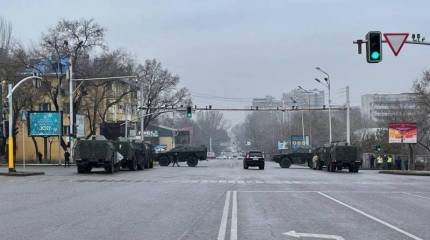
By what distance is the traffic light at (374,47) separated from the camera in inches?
910

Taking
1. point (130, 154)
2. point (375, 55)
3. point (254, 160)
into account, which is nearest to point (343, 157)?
point (254, 160)

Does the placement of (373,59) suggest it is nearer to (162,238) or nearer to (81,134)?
(162,238)

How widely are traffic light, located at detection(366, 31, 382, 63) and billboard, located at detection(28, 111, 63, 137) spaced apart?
115 feet

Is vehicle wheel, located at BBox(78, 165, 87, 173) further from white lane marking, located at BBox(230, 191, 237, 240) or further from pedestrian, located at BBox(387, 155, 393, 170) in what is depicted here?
pedestrian, located at BBox(387, 155, 393, 170)

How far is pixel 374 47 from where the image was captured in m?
23.1

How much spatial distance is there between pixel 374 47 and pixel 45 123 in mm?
36465

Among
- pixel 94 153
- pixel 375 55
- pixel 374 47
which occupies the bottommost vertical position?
pixel 94 153

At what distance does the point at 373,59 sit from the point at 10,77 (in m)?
44.3

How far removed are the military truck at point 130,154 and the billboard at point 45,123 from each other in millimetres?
7082

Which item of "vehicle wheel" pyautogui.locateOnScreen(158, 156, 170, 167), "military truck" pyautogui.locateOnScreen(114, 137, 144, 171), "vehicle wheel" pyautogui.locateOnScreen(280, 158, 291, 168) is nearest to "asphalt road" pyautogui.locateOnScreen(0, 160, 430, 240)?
"military truck" pyautogui.locateOnScreen(114, 137, 144, 171)

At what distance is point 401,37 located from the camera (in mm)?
23516

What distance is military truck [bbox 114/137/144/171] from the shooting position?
4645 centimetres

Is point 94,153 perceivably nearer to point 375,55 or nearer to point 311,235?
point 375,55

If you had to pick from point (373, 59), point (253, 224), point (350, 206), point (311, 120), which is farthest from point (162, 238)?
point (311, 120)
